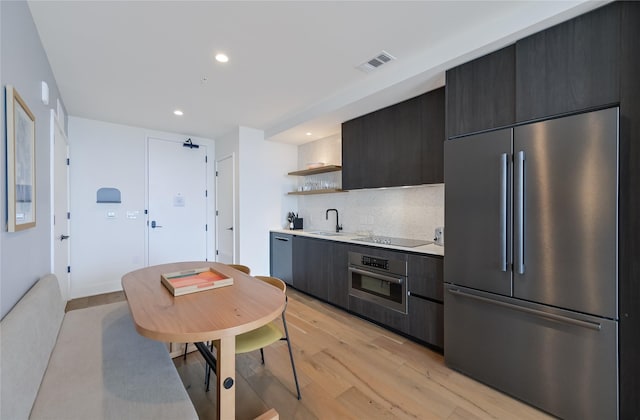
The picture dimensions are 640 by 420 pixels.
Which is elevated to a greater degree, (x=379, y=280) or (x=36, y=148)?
(x=36, y=148)

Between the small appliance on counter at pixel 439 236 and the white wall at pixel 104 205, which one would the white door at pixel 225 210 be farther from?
the small appliance on counter at pixel 439 236

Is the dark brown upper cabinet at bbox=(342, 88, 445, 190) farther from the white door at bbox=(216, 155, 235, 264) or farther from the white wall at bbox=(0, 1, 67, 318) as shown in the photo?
the white wall at bbox=(0, 1, 67, 318)

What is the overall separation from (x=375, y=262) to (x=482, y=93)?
67.9 inches

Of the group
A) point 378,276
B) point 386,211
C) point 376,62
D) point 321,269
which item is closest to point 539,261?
point 378,276

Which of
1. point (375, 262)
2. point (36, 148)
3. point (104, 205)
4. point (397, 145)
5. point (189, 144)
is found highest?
point (189, 144)

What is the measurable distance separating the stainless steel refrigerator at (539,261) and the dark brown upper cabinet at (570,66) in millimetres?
104

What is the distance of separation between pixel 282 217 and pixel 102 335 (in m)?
3.14

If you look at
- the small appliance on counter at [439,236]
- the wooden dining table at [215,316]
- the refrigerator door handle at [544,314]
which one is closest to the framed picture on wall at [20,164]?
the wooden dining table at [215,316]

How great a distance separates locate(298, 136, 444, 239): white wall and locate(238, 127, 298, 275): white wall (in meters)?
0.35

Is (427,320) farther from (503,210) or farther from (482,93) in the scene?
(482,93)

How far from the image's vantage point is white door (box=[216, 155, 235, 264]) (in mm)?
4379

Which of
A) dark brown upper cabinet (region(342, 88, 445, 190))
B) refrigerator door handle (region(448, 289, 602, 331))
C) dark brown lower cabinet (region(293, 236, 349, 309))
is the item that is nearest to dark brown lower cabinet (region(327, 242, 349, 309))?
dark brown lower cabinet (region(293, 236, 349, 309))

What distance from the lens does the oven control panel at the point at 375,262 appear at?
8.83ft

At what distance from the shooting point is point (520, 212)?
1710mm
